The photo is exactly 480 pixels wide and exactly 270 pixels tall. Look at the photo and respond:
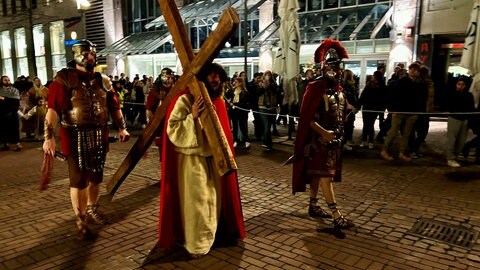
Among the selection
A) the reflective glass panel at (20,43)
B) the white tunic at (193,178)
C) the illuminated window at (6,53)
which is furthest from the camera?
the illuminated window at (6,53)

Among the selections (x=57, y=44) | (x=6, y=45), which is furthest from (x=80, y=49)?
(x=6, y=45)

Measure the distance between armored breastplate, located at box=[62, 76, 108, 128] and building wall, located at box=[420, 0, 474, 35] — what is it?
12645 millimetres

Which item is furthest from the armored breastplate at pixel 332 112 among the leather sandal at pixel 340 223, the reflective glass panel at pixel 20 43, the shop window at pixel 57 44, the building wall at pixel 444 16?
the reflective glass panel at pixel 20 43

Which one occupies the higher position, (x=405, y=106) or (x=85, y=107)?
(x=85, y=107)

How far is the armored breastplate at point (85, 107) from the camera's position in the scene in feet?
13.5

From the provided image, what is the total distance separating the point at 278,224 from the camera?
4.64 metres

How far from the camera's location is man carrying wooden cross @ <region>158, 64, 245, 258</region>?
359cm

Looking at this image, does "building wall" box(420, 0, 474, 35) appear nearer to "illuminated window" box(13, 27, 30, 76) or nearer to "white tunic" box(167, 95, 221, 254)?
"white tunic" box(167, 95, 221, 254)

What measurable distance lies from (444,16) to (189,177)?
42.1 feet

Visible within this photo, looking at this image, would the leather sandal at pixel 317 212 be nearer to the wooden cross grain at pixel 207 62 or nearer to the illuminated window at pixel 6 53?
the wooden cross grain at pixel 207 62

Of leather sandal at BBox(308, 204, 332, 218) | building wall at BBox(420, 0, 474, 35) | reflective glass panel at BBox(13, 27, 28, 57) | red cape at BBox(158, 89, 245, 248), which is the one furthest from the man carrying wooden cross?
reflective glass panel at BBox(13, 27, 28, 57)

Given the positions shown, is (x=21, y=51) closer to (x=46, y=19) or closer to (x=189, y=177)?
(x=46, y=19)

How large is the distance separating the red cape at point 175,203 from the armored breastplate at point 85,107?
39.5 inches

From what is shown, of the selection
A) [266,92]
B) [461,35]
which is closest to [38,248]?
[266,92]
